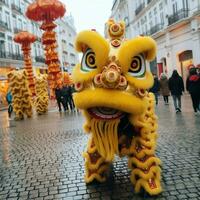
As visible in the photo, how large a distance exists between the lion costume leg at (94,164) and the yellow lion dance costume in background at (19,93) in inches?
511

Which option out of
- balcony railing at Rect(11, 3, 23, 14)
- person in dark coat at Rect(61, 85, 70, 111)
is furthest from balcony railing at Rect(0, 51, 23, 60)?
person in dark coat at Rect(61, 85, 70, 111)

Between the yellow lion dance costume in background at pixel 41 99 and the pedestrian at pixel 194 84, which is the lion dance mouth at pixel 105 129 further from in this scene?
the yellow lion dance costume in background at pixel 41 99

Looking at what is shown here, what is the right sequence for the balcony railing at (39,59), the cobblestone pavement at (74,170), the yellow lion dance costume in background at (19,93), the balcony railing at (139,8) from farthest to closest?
1. the balcony railing at (39,59)
2. the balcony railing at (139,8)
3. the yellow lion dance costume in background at (19,93)
4. the cobblestone pavement at (74,170)

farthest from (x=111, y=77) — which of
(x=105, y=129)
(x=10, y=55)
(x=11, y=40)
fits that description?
(x=11, y=40)

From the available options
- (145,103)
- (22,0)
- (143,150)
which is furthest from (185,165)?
(22,0)

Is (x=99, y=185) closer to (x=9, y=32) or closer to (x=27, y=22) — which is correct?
(x=9, y=32)

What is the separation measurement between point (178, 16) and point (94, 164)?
22.8 metres

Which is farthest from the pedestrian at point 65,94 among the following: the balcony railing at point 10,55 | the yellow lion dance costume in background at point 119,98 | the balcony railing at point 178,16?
the balcony railing at point 10,55

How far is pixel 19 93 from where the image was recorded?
17766mm

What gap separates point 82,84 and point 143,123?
919 mm

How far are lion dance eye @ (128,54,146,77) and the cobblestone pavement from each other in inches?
58.6

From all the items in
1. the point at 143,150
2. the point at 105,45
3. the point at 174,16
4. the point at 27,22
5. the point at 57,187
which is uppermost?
the point at 27,22

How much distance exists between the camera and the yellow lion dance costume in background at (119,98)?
4.27 metres

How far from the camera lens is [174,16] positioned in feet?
88.0
